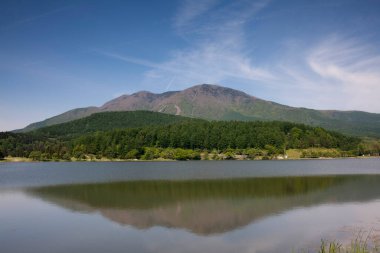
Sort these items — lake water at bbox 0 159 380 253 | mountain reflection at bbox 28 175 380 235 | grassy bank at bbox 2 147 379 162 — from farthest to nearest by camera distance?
grassy bank at bbox 2 147 379 162 → mountain reflection at bbox 28 175 380 235 → lake water at bbox 0 159 380 253

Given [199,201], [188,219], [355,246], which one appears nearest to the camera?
[355,246]

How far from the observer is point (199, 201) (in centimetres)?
3719

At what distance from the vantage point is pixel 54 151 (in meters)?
172

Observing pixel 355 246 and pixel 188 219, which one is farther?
pixel 188 219

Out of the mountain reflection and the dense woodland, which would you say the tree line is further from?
the mountain reflection

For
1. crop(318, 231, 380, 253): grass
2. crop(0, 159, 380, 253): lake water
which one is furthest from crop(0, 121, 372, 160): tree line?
crop(318, 231, 380, 253): grass

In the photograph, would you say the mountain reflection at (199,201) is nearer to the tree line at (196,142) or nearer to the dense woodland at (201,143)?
the dense woodland at (201,143)

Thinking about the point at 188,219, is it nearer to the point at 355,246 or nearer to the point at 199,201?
the point at 199,201

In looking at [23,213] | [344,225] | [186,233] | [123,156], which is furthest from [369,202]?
[123,156]

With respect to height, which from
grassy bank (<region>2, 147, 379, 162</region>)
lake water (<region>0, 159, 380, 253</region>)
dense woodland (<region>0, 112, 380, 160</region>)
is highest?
dense woodland (<region>0, 112, 380, 160</region>)

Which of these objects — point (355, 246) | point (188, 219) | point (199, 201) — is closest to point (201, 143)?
point (199, 201)

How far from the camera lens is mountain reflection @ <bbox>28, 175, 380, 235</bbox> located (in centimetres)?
2797

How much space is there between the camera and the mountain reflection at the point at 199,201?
2797 centimetres

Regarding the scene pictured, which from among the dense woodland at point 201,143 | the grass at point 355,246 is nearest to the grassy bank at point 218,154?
the dense woodland at point 201,143
